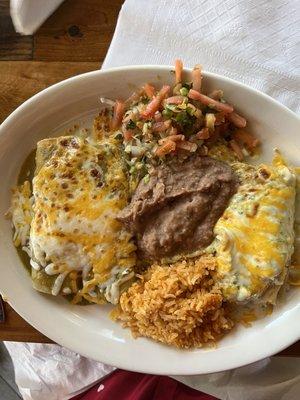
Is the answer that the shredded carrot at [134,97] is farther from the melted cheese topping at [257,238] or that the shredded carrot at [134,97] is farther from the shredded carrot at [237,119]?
the melted cheese topping at [257,238]

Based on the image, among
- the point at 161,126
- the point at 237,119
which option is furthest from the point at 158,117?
the point at 237,119

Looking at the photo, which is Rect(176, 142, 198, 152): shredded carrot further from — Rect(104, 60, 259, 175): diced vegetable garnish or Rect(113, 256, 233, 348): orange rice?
Rect(113, 256, 233, 348): orange rice

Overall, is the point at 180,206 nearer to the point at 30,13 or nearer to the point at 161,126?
the point at 161,126

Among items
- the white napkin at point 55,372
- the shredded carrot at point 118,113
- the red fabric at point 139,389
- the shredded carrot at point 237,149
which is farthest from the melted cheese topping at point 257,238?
the white napkin at point 55,372

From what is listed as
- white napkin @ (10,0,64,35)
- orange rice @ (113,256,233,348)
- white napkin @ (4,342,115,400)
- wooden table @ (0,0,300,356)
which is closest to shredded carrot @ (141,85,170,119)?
wooden table @ (0,0,300,356)

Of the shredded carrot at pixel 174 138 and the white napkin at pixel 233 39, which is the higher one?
the white napkin at pixel 233 39

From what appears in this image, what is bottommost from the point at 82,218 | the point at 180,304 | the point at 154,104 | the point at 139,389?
the point at 139,389
